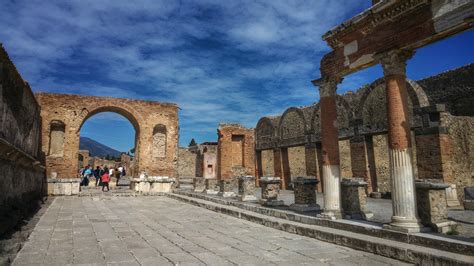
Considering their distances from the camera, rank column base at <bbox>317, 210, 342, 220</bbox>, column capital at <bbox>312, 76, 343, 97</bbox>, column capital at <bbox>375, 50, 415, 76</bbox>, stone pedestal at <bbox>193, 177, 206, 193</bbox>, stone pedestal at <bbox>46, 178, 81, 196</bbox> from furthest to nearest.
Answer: stone pedestal at <bbox>193, 177, 206, 193</bbox>, stone pedestal at <bbox>46, 178, 81, 196</bbox>, column capital at <bbox>312, 76, 343, 97</bbox>, column base at <bbox>317, 210, 342, 220</bbox>, column capital at <bbox>375, 50, 415, 76</bbox>

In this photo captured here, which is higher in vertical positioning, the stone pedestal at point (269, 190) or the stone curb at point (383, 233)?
the stone pedestal at point (269, 190)

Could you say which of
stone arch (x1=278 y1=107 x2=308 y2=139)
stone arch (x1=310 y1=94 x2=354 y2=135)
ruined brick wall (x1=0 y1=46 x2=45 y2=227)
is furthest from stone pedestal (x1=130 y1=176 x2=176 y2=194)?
stone arch (x1=310 y1=94 x2=354 y2=135)

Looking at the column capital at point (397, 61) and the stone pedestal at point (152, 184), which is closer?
the column capital at point (397, 61)

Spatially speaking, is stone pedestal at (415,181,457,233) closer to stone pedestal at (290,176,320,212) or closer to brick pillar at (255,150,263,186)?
stone pedestal at (290,176,320,212)

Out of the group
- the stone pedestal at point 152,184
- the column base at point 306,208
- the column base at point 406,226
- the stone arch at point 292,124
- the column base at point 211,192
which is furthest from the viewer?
the stone pedestal at point 152,184

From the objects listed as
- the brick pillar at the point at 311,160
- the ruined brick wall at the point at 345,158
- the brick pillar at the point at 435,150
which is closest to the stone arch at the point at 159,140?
the brick pillar at the point at 311,160

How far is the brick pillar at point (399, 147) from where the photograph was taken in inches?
209

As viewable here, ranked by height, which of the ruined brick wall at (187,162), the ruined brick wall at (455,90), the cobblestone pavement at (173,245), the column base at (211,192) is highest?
the ruined brick wall at (455,90)

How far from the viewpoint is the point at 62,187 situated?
51.6ft

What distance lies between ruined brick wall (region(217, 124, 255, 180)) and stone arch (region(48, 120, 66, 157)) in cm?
882

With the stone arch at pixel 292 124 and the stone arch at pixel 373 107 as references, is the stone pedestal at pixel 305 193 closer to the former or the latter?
the stone arch at pixel 373 107

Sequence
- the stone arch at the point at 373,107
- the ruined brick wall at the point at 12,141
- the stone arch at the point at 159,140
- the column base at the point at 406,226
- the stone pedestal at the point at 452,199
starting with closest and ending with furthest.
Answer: the column base at the point at 406,226
the ruined brick wall at the point at 12,141
the stone pedestal at the point at 452,199
the stone arch at the point at 373,107
the stone arch at the point at 159,140

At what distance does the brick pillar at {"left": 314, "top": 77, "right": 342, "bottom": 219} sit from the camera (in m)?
6.95

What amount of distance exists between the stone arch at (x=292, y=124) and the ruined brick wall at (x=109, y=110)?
702 cm
